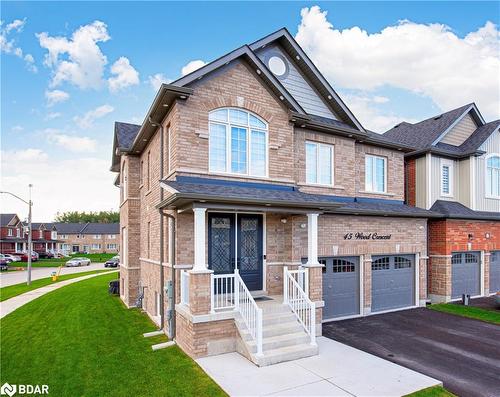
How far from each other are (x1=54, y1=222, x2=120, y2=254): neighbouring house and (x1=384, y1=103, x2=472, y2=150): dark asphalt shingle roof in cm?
6470

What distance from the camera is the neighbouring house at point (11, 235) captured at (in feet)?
174

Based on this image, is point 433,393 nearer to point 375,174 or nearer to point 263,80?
point 263,80

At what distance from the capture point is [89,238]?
70.8 meters

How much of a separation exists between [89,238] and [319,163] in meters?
70.1

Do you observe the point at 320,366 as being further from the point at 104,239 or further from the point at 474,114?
the point at 104,239

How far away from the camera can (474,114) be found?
17531 mm

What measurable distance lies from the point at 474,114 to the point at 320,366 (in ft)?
55.1

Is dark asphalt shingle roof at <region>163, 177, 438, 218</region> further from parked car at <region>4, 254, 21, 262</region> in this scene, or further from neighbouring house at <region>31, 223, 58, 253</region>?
neighbouring house at <region>31, 223, 58, 253</region>

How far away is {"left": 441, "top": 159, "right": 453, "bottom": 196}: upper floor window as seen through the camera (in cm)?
1620

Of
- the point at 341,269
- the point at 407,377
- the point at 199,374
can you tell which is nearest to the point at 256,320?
the point at 199,374

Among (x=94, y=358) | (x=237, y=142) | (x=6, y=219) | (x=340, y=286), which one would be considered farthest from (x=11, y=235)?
(x=340, y=286)

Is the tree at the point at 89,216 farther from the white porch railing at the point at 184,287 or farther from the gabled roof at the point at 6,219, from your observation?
the white porch railing at the point at 184,287

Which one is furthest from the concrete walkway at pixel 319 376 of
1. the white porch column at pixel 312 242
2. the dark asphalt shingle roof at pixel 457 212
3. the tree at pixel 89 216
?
the tree at pixel 89 216

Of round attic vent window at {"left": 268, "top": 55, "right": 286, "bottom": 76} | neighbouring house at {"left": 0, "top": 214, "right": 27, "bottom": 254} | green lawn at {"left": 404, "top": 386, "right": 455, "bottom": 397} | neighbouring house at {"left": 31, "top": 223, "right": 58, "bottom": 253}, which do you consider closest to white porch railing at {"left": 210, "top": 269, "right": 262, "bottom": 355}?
green lawn at {"left": 404, "top": 386, "right": 455, "bottom": 397}
